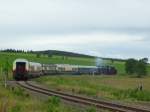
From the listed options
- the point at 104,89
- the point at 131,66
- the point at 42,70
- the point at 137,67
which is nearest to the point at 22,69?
the point at 104,89

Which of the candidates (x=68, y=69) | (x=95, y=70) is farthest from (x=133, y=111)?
(x=95, y=70)

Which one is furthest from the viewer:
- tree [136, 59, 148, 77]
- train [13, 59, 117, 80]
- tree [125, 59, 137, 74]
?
tree [125, 59, 137, 74]

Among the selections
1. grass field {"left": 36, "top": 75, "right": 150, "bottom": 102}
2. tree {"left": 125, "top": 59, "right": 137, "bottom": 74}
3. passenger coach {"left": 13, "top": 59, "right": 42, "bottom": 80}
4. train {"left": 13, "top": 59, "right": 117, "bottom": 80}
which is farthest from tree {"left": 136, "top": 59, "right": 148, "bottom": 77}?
grass field {"left": 36, "top": 75, "right": 150, "bottom": 102}

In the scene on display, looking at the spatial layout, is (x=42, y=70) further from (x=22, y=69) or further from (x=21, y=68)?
(x=22, y=69)

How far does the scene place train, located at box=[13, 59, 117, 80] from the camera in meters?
69.1

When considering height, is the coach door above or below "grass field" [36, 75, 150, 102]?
above

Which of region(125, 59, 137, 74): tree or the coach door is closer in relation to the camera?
the coach door

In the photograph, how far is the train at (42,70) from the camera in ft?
227

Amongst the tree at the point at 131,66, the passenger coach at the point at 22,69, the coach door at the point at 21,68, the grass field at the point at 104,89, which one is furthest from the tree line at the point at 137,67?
the grass field at the point at 104,89

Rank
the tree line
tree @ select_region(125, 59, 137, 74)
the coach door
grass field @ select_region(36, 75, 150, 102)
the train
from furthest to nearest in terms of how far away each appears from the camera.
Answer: tree @ select_region(125, 59, 137, 74) < the tree line < the train < the coach door < grass field @ select_region(36, 75, 150, 102)

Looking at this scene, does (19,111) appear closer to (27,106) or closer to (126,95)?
(27,106)

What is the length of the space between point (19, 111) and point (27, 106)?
9.44ft

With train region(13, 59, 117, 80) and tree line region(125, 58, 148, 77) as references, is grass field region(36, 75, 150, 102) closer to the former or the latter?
train region(13, 59, 117, 80)

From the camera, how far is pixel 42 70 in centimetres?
9806
